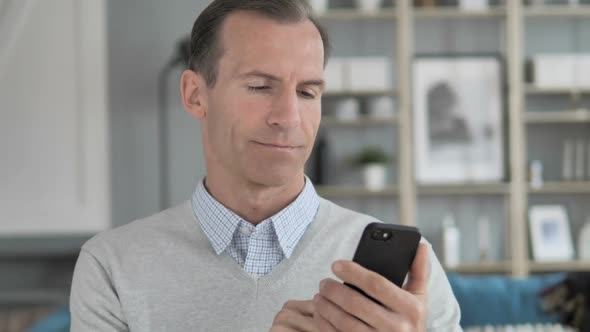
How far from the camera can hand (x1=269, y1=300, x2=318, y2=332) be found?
1046mm

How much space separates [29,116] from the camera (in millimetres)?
4602

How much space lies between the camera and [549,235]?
539cm

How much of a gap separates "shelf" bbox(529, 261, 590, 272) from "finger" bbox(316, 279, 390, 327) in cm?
450

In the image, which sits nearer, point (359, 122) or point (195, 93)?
point (195, 93)

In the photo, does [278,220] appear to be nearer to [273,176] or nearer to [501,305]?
[273,176]

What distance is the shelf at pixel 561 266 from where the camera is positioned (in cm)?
524

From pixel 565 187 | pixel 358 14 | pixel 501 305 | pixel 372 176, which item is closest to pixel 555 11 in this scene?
pixel 565 187

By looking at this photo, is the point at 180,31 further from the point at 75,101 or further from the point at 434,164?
the point at 434,164

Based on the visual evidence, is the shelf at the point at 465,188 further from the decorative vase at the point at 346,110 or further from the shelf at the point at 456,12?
the shelf at the point at 456,12

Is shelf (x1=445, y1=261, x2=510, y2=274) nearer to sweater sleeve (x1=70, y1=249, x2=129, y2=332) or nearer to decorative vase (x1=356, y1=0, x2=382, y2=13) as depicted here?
decorative vase (x1=356, y1=0, x2=382, y2=13)

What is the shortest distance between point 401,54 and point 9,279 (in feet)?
7.67

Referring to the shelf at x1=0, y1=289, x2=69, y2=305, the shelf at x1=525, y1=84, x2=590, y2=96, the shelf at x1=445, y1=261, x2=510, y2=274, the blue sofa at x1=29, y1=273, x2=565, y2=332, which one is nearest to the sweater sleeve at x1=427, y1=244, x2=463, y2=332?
the blue sofa at x1=29, y1=273, x2=565, y2=332

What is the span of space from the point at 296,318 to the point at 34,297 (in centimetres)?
363

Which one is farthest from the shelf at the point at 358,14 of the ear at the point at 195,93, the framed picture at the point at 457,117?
the ear at the point at 195,93
